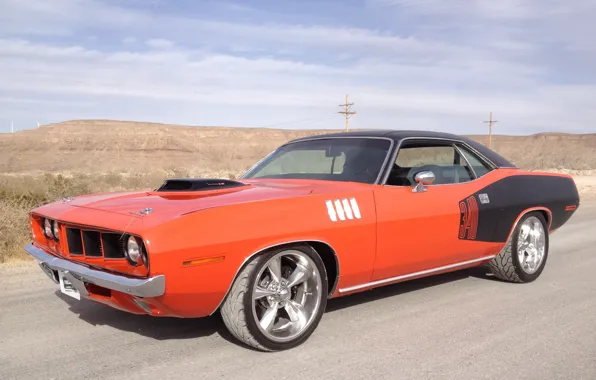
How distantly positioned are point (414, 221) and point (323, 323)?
1.01 meters

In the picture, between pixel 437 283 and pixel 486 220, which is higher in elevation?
pixel 486 220

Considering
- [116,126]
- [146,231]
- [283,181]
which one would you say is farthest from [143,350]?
[116,126]

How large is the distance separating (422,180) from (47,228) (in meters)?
2.71

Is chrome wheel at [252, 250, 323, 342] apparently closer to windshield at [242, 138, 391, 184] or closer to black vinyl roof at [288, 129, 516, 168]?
windshield at [242, 138, 391, 184]

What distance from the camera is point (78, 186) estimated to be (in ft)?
47.4

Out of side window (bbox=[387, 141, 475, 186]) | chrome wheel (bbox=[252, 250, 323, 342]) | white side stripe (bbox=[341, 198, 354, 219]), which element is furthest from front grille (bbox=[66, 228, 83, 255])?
side window (bbox=[387, 141, 475, 186])

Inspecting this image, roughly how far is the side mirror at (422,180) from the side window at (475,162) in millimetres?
969

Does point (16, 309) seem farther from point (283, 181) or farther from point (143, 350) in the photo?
point (283, 181)

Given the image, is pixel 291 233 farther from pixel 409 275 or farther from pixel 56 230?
pixel 56 230

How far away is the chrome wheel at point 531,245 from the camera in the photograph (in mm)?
5398

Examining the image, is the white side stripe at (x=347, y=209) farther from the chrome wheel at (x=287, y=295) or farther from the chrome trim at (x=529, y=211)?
the chrome trim at (x=529, y=211)

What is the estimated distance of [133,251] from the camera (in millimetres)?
3182

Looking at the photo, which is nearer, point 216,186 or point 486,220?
point 216,186

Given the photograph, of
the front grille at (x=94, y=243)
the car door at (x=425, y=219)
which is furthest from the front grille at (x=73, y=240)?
the car door at (x=425, y=219)
